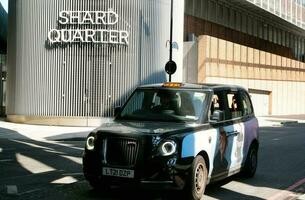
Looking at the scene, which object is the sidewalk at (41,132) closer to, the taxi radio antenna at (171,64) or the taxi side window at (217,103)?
the taxi radio antenna at (171,64)

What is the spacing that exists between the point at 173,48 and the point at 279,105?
2737 cm

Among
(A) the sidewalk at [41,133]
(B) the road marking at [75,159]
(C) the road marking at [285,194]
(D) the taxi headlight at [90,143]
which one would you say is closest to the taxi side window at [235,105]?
(C) the road marking at [285,194]

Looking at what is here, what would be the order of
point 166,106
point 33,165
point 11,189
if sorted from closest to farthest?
point 11,189 < point 166,106 < point 33,165

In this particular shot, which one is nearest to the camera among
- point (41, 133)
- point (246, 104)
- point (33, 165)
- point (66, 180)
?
point (66, 180)

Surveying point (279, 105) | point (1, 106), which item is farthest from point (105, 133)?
point (279, 105)

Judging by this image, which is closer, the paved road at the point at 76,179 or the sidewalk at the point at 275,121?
the paved road at the point at 76,179

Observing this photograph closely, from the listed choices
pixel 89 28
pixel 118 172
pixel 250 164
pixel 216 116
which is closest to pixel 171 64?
pixel 89 28

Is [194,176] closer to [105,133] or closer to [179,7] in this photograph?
[105,133]

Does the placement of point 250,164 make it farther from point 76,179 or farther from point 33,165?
point 33,165

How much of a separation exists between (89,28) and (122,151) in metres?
21.2

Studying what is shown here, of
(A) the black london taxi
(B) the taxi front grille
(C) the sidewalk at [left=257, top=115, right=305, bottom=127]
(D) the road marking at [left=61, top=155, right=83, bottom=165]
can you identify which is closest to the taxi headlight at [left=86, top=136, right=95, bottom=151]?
(A) the black london taxi

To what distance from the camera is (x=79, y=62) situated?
2878cm

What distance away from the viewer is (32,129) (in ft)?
83.7

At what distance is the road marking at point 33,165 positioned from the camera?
11.8 metres
